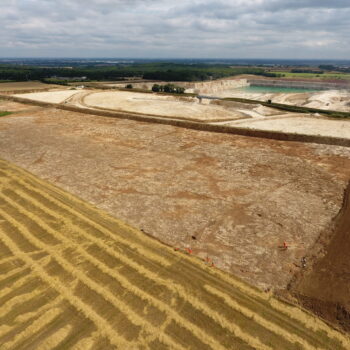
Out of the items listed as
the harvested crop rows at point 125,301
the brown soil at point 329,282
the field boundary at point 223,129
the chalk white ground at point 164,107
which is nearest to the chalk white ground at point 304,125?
the field boundary at point 223,129

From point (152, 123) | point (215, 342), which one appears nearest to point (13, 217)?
point (215, 342)

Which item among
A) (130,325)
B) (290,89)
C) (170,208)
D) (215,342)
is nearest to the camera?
(215,342)

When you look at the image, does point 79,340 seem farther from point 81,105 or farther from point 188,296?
point 81,105

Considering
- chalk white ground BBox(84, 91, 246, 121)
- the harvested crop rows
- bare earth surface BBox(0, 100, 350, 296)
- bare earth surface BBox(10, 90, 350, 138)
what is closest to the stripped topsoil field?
bare earth surface BBox(0, 100, 350, 296)

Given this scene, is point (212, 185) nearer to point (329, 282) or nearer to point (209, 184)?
point (209, 184)

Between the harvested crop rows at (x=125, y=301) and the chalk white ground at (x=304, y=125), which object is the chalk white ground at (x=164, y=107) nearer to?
the chalk white ground at (x=304, y=125)
